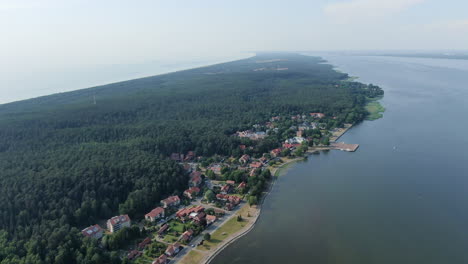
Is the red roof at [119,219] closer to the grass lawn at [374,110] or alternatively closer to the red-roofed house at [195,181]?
the red-roofed house at [195,181]

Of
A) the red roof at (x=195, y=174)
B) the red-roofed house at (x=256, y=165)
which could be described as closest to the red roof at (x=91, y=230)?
→ the red roof at (x=195, y=174)

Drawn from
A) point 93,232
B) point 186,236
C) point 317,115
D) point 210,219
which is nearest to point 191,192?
point 210,219

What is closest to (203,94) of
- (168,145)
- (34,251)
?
(168,145)

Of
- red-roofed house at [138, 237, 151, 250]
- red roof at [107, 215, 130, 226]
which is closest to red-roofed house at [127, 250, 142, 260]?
red-roofed house at [138, 237, 151, 250]

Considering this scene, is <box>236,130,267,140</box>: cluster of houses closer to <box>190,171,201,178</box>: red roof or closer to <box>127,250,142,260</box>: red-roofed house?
<box>190,171,201,178</box>: red roof

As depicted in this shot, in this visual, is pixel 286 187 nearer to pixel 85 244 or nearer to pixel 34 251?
pixel 85 244

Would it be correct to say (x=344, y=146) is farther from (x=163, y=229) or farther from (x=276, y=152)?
(x=163, y=229)
